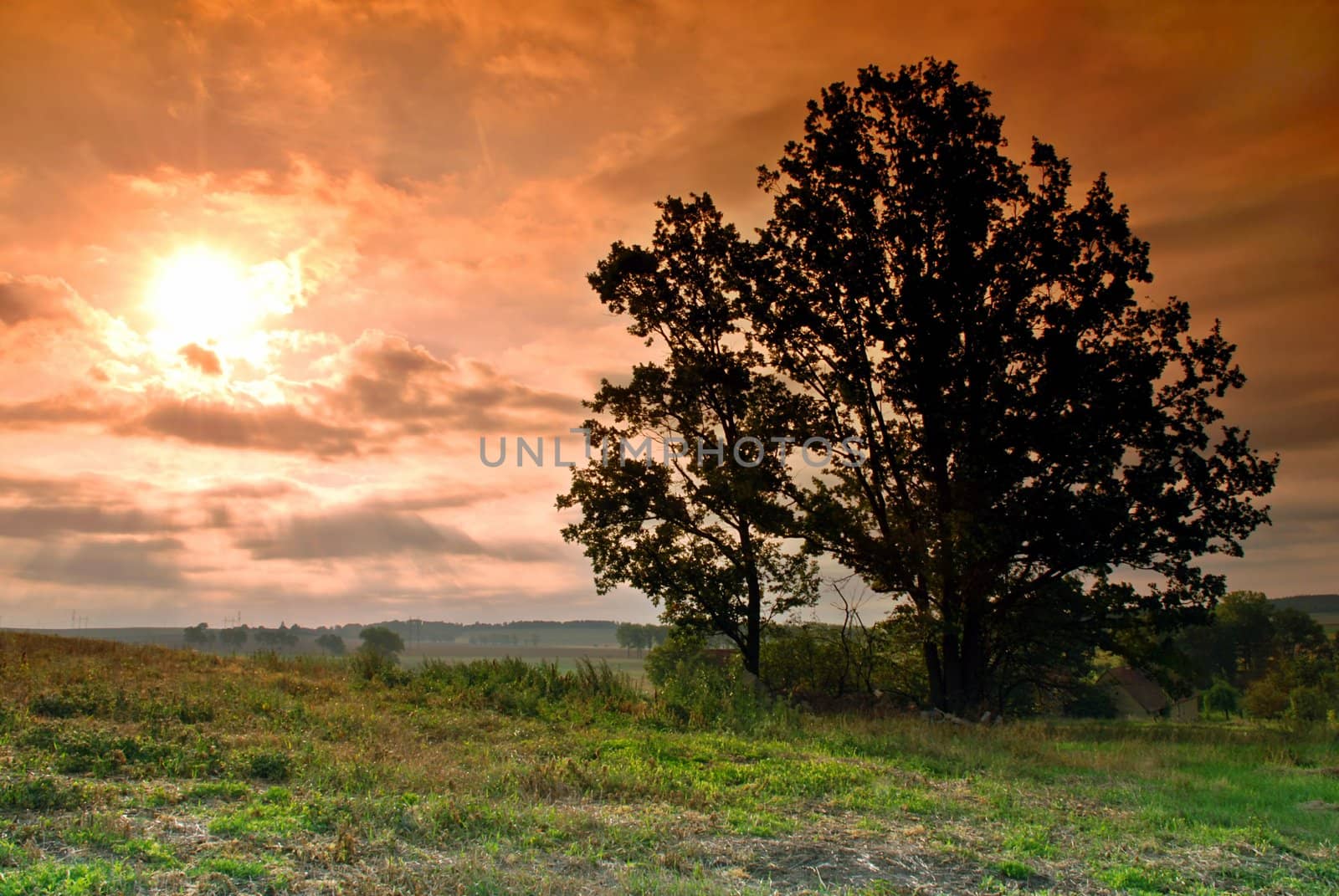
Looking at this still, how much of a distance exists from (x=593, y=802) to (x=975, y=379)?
15.5 m

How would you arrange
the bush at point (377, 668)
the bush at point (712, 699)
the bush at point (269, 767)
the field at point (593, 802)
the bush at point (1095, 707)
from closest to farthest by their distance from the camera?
the field at point (593, 802)
the bush at point (269, 767)
the bush at point (712, 699)
the bush at point (377, 668)
the bush at point (1095, 707)

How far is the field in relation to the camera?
693 cm

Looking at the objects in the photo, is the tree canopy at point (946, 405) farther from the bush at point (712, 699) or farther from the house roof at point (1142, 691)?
the house roof at point (1142, 691)

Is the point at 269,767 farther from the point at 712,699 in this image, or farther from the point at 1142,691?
the point at 1142,691

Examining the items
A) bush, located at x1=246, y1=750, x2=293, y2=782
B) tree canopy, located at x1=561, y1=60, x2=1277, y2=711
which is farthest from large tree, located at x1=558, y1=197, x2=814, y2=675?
bush, located at x1=246, y1=750, x2=293, y2=782

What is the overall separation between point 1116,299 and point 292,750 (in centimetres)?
1931

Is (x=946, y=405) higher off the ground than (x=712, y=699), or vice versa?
(x=946, y=405)

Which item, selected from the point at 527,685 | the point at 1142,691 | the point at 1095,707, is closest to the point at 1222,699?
the point at 1142,691

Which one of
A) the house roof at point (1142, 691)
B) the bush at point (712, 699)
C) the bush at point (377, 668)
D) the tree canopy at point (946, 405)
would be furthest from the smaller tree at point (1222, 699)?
Result: the bush at point (377, 668)

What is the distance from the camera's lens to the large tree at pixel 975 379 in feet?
66.9

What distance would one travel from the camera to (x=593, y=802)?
30.6ft

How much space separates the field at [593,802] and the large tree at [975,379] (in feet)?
18.9

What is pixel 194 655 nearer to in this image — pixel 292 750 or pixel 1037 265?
pixel 292 750

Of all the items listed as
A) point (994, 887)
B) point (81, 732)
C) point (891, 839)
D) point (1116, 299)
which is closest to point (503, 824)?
point (891, 839)
